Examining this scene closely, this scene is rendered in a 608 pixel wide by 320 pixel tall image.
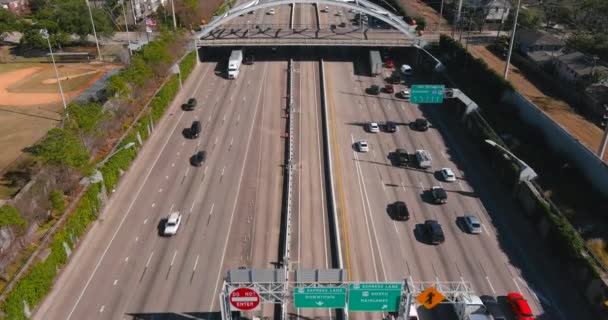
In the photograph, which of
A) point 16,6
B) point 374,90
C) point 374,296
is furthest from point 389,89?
point 16,6

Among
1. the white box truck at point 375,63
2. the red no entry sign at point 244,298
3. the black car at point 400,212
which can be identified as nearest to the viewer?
the red no entry sign at point 244,298

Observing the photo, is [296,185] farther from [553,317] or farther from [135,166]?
[553,317]

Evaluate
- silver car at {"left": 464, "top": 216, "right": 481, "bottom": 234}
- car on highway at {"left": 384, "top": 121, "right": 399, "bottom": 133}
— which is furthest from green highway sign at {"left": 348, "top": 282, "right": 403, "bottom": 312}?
car on highway at {"left": 384, "top": 121, "right": 399, "bottom": 133}

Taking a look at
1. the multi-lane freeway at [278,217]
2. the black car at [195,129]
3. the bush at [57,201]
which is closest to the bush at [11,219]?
the bush at [57,201]

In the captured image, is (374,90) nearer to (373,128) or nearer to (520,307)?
(373,128)

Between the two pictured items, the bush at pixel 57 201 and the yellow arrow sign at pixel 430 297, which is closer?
the yellow arrow sign at pixel 430 297

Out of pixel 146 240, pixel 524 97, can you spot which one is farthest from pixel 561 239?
pixel 146 240

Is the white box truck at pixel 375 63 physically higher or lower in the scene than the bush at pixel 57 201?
higher

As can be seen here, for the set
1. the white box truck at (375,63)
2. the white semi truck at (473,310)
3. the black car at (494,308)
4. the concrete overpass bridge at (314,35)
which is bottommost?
the black car at (494,308)

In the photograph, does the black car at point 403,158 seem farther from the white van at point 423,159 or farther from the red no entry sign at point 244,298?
the red no entry sign at point 244,298
